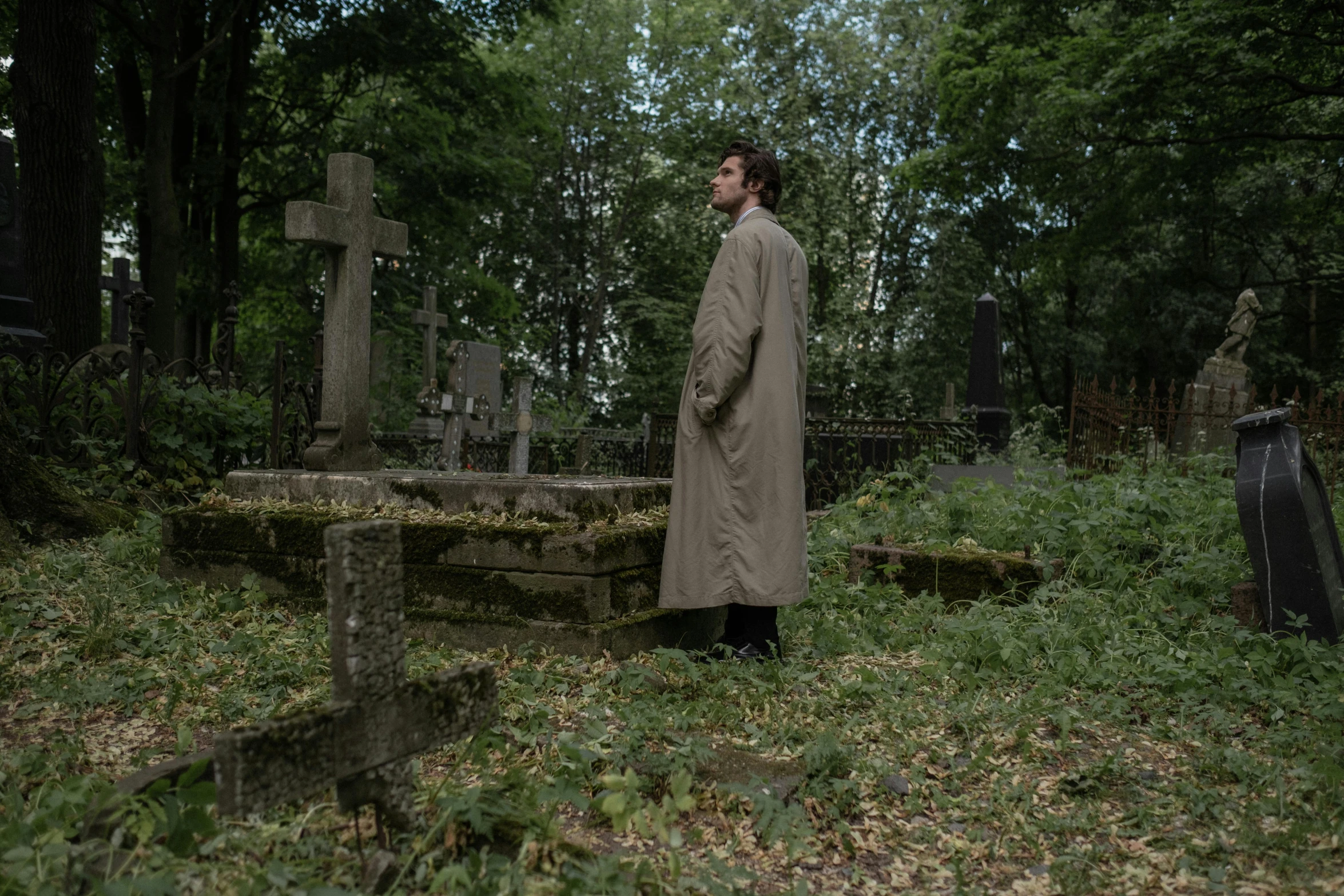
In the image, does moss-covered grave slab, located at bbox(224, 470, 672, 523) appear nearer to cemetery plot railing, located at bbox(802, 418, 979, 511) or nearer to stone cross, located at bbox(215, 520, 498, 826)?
stone cross, located at bbox(215, 520, 498, 826)

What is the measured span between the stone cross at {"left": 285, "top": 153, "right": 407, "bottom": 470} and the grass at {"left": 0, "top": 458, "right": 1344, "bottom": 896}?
1.02 meters

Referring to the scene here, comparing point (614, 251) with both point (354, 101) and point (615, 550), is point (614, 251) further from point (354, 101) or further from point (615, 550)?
point (615, 550)

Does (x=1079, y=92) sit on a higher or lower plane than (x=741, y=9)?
lower

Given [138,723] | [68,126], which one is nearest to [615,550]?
[138,723]

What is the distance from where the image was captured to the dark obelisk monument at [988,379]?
15.0 meters

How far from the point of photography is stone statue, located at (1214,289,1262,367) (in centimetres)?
1577

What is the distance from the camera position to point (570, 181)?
2855 cm

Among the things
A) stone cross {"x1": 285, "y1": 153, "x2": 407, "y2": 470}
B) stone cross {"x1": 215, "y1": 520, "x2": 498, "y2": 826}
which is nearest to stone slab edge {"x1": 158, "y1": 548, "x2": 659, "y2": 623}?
stone cross {"x1": 285, "y1": 153, "x2": 407, "y2": 470}

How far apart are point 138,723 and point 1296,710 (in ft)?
13.7

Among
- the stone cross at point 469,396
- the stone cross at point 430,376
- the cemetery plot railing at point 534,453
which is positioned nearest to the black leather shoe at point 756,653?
the cemetery plot railing at point 534,453

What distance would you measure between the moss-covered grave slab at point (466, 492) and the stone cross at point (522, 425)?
18.0ft

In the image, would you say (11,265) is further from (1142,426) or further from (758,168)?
(1142,426)

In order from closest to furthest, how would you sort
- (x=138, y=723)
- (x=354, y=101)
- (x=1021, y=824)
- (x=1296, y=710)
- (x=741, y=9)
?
(x=1021, y=824) < (x=138, y=723) < (x=1296, y=710) < (x=354, y=101) < (x=741, y=9)

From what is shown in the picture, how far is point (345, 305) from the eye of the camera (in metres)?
5.52
